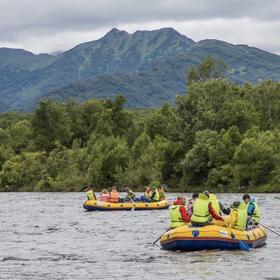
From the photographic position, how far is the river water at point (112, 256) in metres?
24.7

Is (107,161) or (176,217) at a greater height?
(176,217)

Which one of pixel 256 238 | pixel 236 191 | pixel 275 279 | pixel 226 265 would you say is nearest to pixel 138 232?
pixel 256 238

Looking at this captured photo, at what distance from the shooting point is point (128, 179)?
10575cm

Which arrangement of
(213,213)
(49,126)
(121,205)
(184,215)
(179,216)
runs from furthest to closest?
(49,126)
(121,205)
(179,216)
(184,215)
(213,213)

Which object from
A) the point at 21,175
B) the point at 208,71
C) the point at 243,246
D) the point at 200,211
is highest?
the point at 208,71

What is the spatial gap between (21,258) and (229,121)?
7764 centimetres

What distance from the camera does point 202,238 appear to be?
28.9 m

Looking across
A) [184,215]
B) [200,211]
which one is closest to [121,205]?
[184,215]

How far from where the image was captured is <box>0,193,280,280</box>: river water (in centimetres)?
2473

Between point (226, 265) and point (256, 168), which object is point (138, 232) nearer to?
point (226, 265)

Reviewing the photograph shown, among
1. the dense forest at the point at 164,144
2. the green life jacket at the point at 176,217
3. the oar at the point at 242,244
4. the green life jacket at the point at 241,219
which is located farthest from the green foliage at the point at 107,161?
the oar at the point at 242,244

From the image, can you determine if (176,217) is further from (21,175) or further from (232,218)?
(21,175)

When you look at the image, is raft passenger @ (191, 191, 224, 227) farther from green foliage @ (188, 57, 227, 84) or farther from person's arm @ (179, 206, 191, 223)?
green foliage @ (188, 57, 227, 84)

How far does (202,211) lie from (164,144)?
75587 millimetres
